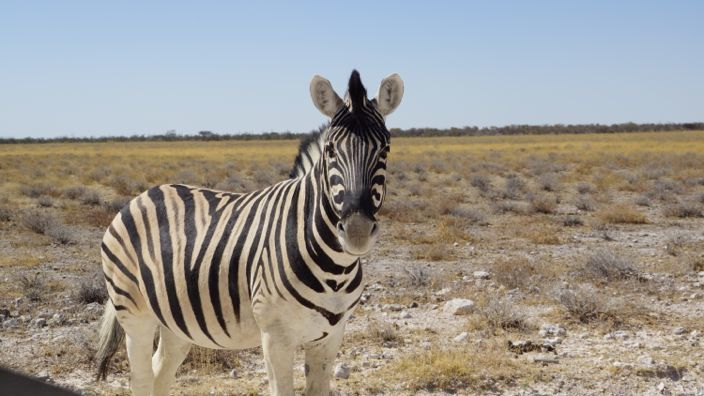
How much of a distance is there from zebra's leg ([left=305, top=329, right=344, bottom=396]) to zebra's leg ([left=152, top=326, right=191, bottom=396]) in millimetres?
1175

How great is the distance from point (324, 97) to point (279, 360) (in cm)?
130

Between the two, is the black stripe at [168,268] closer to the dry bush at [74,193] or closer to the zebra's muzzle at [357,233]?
the zebra's muzzle at [357,233]

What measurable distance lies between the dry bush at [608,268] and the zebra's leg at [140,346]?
6711mm

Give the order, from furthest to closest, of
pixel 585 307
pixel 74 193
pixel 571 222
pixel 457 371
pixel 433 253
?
pixel 74 193, pixel 571 222, pixel 433 253, pixel 585 307, pixel 457 371

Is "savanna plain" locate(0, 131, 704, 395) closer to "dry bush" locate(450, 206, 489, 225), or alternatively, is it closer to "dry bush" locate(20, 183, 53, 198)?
"dry bush" locate(450, 206, 489, 225)

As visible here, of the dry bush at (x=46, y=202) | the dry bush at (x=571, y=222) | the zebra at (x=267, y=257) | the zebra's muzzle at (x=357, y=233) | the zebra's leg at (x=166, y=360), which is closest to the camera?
the zebra's muzzle at (x=357, y=233)

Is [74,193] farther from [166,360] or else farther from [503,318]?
[166,360]

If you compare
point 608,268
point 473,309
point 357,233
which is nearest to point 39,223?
point 473,309

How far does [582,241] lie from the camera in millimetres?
12859

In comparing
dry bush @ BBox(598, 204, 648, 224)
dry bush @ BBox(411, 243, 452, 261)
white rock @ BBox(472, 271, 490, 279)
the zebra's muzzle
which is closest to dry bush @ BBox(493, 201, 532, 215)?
dry bush @ BBox(598, 204, 648, 224)

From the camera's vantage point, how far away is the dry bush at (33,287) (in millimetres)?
8250

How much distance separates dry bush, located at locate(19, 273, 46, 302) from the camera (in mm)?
8250

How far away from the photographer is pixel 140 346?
404 cm

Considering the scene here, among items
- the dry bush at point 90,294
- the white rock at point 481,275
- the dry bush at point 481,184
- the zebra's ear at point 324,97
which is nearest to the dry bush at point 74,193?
the dry bush at point 481,184
